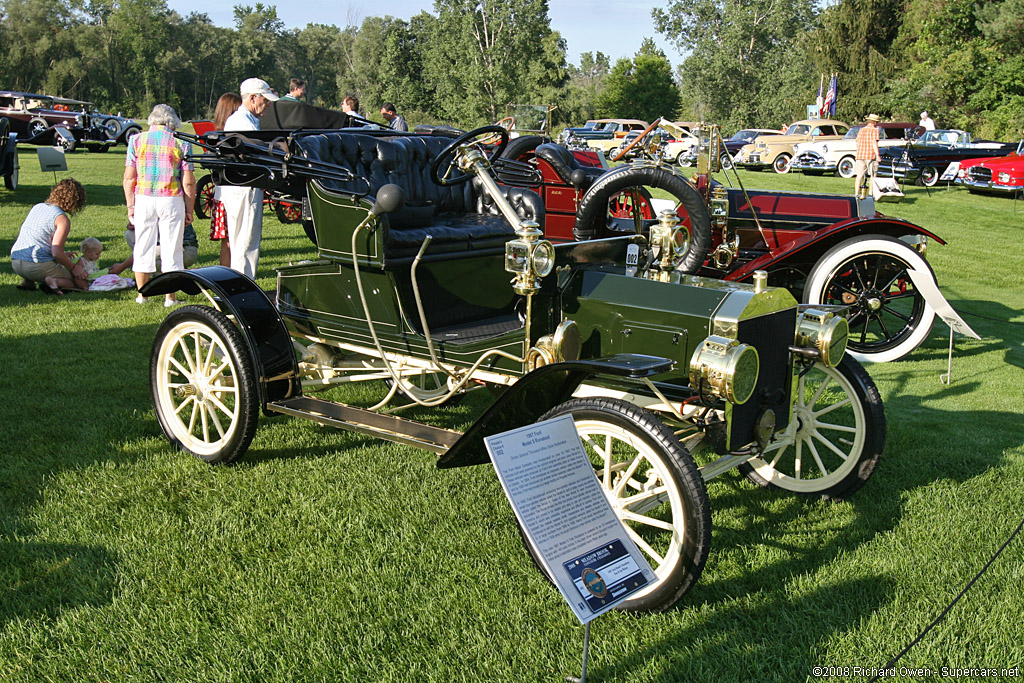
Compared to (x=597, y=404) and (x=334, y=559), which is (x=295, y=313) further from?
(x=597, y=404)

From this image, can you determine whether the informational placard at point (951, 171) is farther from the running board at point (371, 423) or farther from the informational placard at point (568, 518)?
the informational placard at point (568, 518)

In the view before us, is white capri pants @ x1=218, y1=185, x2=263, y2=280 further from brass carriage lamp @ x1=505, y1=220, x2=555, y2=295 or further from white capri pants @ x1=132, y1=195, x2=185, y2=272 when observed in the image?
brass carriage lamp @ x1=505, y1=220, x2=555, y2=295

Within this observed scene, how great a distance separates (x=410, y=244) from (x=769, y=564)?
2.12 m

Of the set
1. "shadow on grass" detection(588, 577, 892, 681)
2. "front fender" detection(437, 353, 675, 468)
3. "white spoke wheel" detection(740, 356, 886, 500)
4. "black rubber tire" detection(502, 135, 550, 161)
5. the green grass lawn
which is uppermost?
"black rubber tire" detection(502, 135, 550, 161)

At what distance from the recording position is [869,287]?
657 cm

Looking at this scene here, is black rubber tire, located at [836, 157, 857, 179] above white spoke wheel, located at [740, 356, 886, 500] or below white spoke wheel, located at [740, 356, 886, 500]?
above

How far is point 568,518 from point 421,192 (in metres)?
3.07

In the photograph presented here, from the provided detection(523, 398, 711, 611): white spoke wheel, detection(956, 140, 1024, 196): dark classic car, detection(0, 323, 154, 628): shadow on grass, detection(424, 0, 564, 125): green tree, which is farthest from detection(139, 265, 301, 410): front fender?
detection(424, 0, 564, 125): green tree

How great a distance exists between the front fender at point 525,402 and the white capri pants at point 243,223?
3.88 metres

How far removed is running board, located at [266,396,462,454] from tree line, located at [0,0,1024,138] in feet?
95.8

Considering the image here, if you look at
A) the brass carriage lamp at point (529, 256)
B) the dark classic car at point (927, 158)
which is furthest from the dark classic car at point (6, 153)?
the dark classic car at point (927, 158)

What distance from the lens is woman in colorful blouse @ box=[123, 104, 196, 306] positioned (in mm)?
6500

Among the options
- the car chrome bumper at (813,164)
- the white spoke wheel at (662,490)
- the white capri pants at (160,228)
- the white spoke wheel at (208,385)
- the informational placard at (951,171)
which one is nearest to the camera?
the white spoke wheel at (662,490)

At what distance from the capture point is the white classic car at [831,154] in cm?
2348
